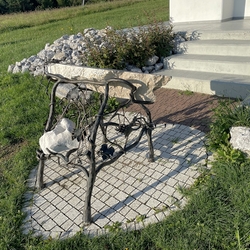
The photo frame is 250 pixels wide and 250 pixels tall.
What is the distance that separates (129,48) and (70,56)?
1589 mm

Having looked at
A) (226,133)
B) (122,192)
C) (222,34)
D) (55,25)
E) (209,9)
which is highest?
(209,9)

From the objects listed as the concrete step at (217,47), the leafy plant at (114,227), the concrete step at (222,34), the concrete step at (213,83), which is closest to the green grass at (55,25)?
the concrete step at (222,34)

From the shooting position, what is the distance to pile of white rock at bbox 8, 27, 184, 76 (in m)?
5.84

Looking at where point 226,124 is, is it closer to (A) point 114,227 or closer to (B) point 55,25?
(A) point 114,227

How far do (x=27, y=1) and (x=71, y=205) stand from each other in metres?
45.2

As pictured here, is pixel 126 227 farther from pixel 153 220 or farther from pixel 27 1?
pixel 27 1

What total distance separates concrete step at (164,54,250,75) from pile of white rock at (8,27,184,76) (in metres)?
0.35

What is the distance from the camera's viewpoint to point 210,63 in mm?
5211

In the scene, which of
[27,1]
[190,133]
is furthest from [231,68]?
[27,1]

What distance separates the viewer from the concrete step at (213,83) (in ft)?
14.4

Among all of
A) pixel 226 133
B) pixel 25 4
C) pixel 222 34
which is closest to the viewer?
pixel 226 133

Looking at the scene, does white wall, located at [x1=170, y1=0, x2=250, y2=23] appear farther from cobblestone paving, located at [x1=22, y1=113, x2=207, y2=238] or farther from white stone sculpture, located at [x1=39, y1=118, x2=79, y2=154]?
white stone sculpture, located at [x1=39, y1=118, x2=79, y2=154]

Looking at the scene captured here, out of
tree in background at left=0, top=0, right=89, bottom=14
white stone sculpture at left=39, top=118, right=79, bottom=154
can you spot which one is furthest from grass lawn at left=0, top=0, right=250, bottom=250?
tree in background at left=0, top=0, right=89, bottom=14

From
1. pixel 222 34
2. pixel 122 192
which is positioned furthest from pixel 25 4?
pixel 122 192
